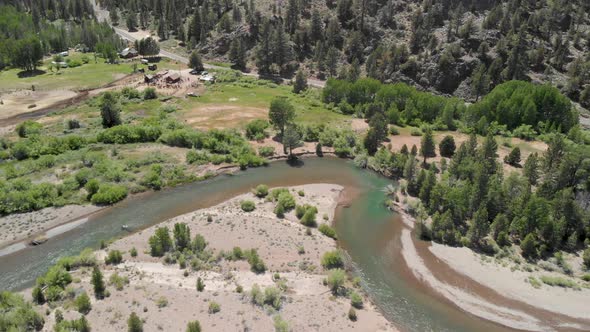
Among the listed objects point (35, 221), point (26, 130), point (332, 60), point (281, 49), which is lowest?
point (35, 221)

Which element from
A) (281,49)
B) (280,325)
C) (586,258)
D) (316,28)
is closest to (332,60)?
(281,49)

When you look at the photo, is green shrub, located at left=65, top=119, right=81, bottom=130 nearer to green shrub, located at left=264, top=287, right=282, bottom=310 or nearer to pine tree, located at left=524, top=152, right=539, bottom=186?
green shrub, located at left=264, top=287, right=282, bottom=310

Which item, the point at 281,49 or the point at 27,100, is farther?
the point at 281,49

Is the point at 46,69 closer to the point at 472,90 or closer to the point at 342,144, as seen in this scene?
the point at 342,144

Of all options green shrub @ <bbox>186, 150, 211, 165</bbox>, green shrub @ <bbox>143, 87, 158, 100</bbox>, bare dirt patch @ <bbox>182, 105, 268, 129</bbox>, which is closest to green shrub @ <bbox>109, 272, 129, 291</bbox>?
green shrub @ <bbox>186, 150, 211, 165</bbox>

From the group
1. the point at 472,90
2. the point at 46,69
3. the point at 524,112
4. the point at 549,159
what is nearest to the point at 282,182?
the point at 549,159

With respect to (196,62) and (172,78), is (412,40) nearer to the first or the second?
(196,62)
